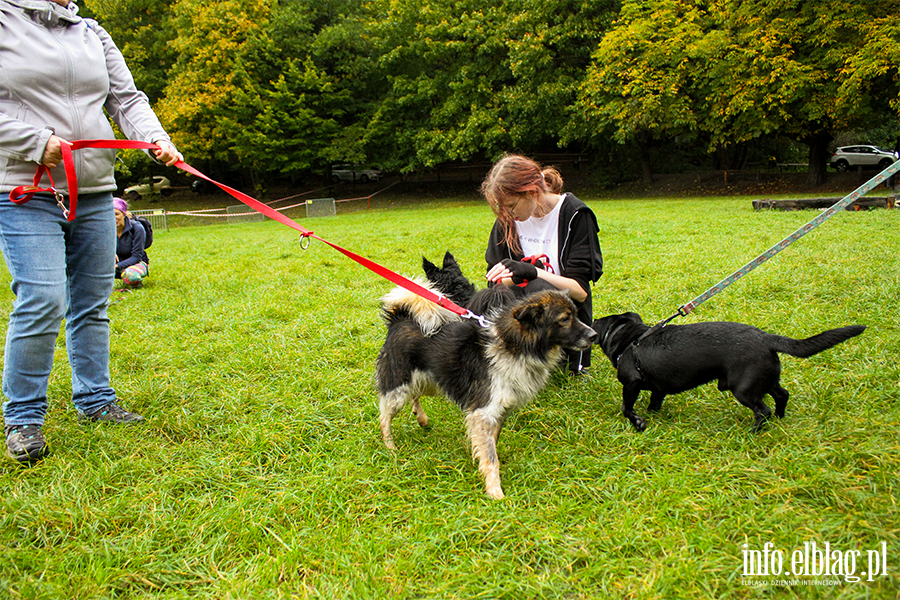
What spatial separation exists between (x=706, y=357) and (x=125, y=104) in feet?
12.0

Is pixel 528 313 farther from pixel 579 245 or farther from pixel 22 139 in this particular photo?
pixel 22 139

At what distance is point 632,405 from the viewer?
318 centimetres

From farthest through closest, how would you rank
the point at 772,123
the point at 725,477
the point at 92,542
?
the point at 772,123 → the point at 725,477 → the point at 92,542

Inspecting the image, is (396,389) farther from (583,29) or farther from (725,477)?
(583,29)

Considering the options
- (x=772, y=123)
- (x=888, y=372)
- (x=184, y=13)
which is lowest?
(x=888, y=372)

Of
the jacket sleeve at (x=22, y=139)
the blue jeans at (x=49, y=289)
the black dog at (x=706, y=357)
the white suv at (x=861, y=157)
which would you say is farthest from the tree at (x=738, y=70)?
the jacket sleeve at (x=22, y=139)

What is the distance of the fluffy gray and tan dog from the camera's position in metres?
2.76

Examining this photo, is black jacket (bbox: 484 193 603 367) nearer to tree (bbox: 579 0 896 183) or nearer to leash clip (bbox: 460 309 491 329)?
leash clip (bbox: 460 309 491 329)

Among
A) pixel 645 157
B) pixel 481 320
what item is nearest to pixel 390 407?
pixel 481 320

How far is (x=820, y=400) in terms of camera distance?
124 inches

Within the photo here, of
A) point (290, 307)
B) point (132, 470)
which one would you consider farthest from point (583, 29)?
point (132, 470)

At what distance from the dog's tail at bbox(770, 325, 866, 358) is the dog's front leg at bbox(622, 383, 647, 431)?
2.46 feet

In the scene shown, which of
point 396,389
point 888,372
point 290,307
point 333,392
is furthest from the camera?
point 290,307

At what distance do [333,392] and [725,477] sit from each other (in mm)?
2504
